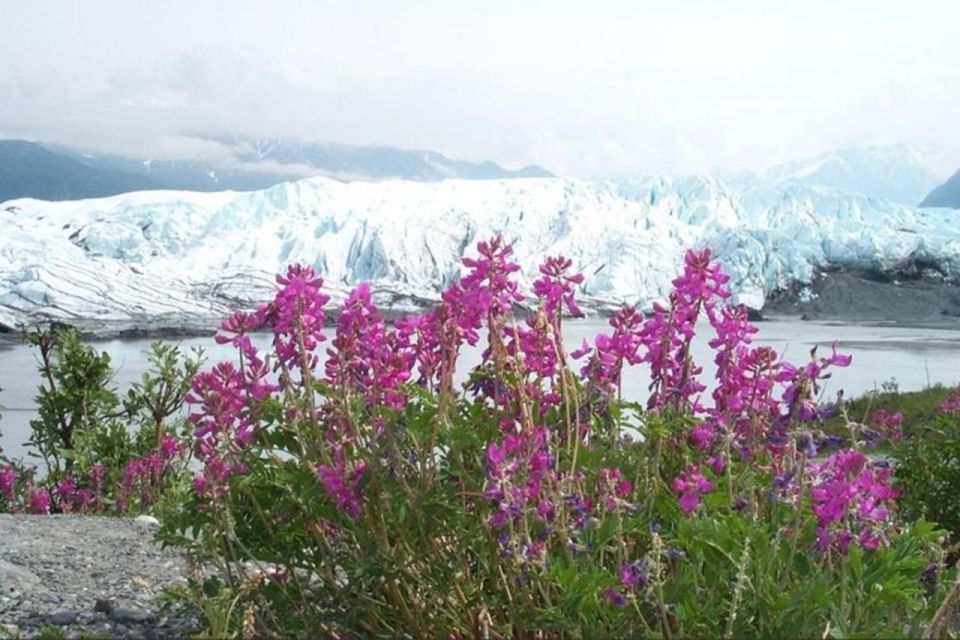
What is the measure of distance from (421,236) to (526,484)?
58.9 meters

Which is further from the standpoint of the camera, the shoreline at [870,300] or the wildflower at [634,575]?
the shoreline at [870,300]

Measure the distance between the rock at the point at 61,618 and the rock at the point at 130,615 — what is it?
0.42 feet

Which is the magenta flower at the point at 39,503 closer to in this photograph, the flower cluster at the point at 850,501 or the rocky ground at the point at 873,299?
the flower cluster at the point at 850,501

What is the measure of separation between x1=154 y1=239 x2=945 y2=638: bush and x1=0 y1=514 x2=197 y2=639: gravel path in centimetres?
59

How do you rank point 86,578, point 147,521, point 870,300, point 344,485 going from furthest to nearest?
point 870,300 → point 147,521 → point 86,578 → point 344,485

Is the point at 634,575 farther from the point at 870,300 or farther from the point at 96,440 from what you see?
the point at 870,300

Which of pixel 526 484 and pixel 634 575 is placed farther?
pixel 526 484

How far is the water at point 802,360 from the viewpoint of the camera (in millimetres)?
14633

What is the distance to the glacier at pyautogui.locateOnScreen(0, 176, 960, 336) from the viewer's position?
173 ft

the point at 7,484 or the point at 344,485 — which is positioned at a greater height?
the point at 344,485

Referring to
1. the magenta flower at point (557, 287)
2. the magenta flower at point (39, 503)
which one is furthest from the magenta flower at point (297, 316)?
the magenta flower at point (39, 503)

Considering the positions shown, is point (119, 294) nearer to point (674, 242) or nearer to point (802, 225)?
point (674, 242)

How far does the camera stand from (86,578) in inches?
170

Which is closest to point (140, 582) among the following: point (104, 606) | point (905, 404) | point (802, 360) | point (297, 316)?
point (104, 606)
